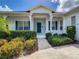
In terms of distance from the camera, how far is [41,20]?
96.7ft

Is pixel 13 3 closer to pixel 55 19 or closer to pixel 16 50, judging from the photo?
pixel 55 19

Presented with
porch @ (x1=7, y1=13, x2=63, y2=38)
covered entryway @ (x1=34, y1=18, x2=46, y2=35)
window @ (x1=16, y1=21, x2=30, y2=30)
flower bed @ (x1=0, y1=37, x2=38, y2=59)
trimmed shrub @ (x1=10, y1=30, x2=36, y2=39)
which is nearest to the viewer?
flower bed @ (x1=0, y1=37, x2=38, y2=59)

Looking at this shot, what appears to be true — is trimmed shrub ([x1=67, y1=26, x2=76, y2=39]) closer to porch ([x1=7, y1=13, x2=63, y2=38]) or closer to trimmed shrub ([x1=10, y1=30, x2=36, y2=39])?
porch ([x1=7, y1=13, x2=63, y2=38])

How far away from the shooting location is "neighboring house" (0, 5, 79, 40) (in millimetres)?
26719

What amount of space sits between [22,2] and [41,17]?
21884mm

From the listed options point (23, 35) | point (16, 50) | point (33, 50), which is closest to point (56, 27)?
point (23, 35)

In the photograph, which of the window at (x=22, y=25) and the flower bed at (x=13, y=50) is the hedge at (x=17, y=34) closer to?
the flower bed at (x=13, y=50)

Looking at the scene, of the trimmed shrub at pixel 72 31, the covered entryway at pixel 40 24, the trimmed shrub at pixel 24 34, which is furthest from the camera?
the covered entryway at pixel 40 24

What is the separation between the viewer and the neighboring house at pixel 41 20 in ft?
87.7

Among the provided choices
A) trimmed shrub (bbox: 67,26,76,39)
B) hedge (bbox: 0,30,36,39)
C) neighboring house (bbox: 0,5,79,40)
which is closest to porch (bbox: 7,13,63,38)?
neighboring house (bbox: 0,5,79,40)

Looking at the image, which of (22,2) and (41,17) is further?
(22,2)

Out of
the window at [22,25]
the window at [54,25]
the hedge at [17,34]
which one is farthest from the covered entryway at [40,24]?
the hedge at [17,34]

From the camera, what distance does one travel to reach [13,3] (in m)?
49.2

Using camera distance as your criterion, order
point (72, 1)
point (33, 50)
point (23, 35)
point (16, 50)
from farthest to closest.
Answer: point (72, 1)
point (23, 35)
point (33, 50)
point (16, 50)
